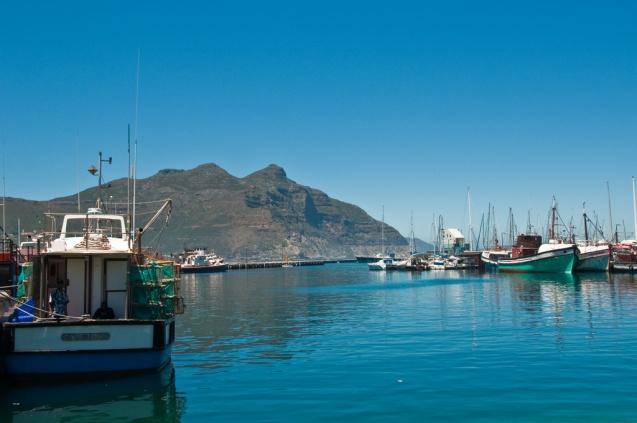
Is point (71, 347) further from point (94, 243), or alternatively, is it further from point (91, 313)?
point (94, 243)

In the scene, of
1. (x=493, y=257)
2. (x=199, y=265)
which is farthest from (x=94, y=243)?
(x=199, y=265)

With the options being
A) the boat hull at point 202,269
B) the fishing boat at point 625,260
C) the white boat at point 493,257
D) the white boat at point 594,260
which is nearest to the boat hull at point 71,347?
the fishing boat at point 625,260

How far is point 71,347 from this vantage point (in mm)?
20453

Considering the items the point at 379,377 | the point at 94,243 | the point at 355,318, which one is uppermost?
the point at 94,243

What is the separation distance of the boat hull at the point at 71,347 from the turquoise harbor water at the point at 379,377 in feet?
1.91

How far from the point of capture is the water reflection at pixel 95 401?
18.0m

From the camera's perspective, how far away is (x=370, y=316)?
4500 centimetres

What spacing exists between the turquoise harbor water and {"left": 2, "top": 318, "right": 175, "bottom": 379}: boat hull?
1.91ft

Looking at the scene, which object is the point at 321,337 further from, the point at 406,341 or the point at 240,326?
the point at 240,326

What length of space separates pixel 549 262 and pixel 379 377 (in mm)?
93464

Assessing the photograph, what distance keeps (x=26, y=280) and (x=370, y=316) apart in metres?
25.6

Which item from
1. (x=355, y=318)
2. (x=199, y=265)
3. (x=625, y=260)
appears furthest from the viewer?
(x=199, y=265)

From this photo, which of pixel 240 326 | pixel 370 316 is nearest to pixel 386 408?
pixel 240 326

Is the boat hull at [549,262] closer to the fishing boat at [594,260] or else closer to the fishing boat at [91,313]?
the fishing boat at [594,260]
